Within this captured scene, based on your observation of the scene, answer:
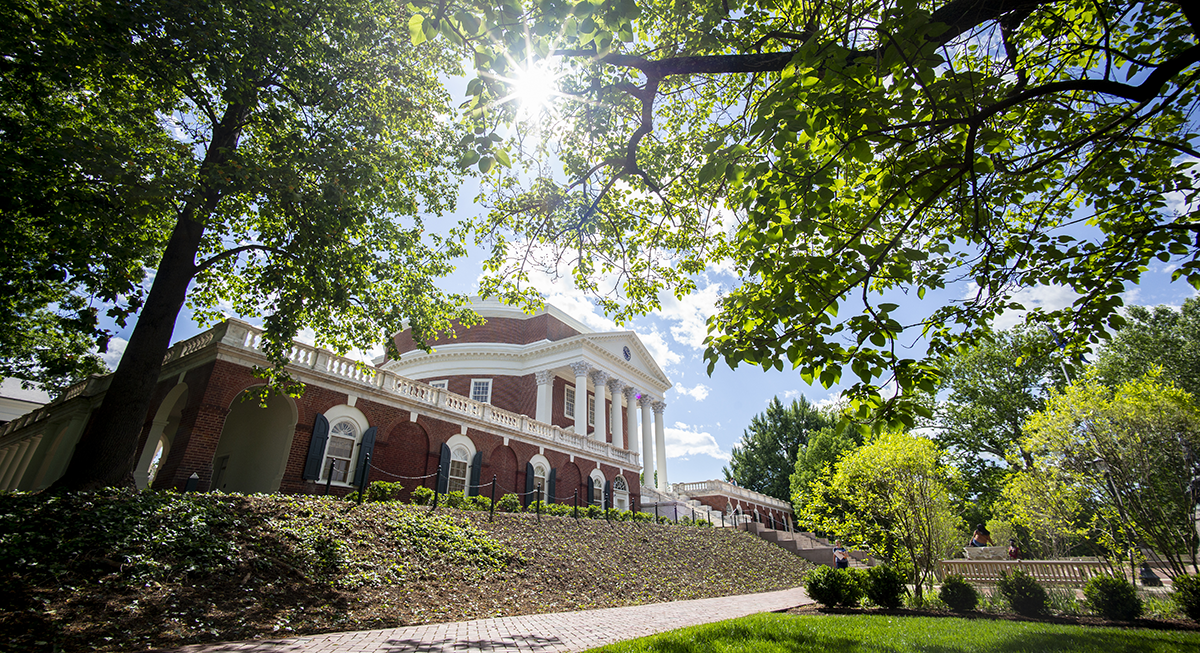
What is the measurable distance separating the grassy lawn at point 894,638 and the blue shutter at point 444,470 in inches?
500

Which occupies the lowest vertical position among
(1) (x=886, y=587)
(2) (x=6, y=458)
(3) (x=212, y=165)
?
(1) (x=886, y=587)

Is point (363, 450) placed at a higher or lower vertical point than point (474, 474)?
higher

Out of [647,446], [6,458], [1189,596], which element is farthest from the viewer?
[647,446]

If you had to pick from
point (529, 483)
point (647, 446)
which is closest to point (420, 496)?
point (529, 483)

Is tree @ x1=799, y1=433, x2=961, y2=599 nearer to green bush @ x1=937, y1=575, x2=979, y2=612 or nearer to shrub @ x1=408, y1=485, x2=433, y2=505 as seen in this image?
green bush @ x1=937, y1=575, x2=979, y2=612

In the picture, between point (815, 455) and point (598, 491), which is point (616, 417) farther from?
point (815, 455)

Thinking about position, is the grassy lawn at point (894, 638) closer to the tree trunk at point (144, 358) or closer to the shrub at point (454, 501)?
the shrub at point (454, 501)

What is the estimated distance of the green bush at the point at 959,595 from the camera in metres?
11.3

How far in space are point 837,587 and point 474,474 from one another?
43.7 feet

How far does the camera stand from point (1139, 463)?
1237 cm

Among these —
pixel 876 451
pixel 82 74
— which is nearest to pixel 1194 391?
pixel 876 451

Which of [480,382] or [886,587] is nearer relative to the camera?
[886,587]

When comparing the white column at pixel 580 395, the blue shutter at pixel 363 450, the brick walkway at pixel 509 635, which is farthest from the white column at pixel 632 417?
the brick walkway at pixel 509 635

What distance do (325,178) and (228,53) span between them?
2.38m
